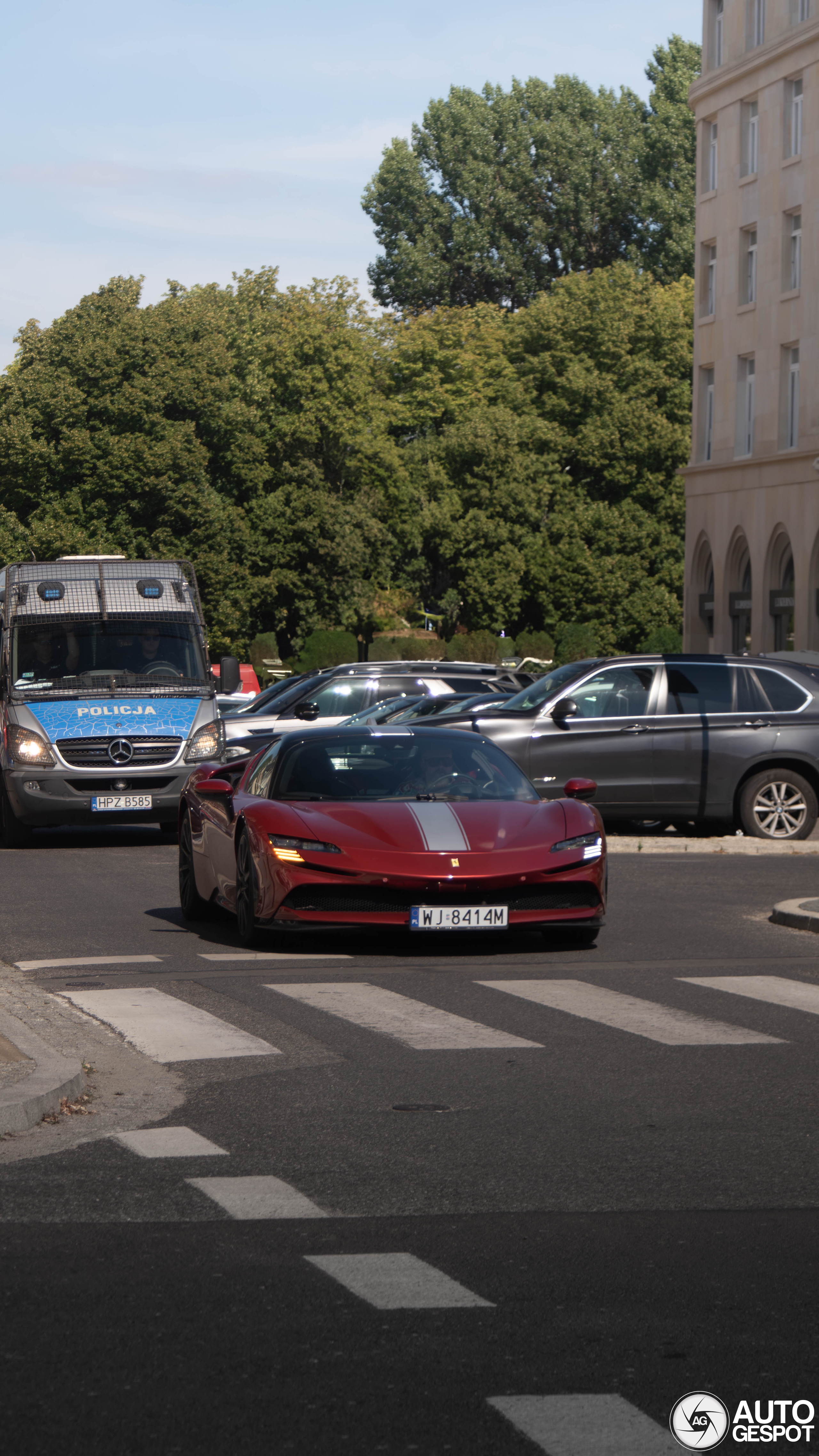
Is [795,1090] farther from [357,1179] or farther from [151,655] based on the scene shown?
[151,655]

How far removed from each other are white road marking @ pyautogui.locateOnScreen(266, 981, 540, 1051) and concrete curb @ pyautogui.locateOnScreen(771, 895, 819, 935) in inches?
158

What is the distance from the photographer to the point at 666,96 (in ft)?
308

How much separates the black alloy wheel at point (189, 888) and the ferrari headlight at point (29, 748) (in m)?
6.72

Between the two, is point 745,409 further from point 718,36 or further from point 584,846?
point 584,846

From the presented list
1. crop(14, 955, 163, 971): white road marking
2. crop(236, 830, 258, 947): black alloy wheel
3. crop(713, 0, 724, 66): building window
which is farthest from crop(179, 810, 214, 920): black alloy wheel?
crop(713, 0, 724, 66): building window

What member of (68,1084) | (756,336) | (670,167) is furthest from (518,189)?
(68,1084)

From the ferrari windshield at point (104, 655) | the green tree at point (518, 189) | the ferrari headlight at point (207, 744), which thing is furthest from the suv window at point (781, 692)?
the green tree at point (518, 189)

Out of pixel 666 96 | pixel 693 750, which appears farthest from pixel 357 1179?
pixel 666 96

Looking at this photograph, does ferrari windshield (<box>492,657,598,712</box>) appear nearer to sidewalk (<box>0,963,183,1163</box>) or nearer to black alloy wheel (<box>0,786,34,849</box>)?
black alloy wheel (<box>0,786,34,849</box>)

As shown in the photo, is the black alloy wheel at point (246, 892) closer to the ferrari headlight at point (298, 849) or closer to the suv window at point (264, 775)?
the ferrari headlight at point (298, 849)

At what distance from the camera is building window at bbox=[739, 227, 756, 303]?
58.0 m

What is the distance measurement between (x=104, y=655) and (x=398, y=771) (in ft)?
31.0

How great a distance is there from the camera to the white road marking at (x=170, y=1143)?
673 cm

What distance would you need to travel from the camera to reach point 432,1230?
224 inches
